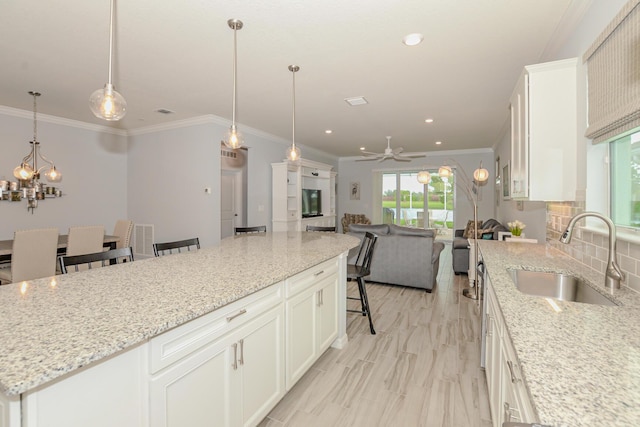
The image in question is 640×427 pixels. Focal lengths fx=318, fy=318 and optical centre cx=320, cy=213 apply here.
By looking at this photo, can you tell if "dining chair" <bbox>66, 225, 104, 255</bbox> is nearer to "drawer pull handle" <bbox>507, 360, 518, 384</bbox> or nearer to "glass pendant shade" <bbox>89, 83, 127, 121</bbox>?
"glass pendant shade" <bbox>89, 83, 127, 121</bbox>

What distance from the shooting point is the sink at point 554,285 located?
5.74 feet

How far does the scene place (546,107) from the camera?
83.4 inches

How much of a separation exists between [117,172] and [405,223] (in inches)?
296

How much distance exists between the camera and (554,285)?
1.92 m

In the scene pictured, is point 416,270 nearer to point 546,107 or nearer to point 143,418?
point 546,107

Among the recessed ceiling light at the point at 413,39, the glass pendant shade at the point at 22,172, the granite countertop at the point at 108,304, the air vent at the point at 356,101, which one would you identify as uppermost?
the air vent at the point at 356,101

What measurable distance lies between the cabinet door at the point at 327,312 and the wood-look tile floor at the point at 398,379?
0.21 metres

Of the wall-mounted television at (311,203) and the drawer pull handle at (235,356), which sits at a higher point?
the wall-mounted television at (311,203)

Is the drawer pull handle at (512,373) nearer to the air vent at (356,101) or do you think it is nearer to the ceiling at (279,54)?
the ceiling at (279,54)

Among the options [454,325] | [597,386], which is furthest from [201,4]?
[454,325]

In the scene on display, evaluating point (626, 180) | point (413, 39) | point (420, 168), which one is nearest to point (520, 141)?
point (626, 180)

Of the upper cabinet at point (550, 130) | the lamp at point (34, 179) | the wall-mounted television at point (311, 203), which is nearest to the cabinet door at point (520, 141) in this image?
the upper cabinet at point (550, 130)

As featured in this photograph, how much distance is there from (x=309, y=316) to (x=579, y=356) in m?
1.62

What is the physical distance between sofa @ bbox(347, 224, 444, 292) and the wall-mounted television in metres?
2.82
